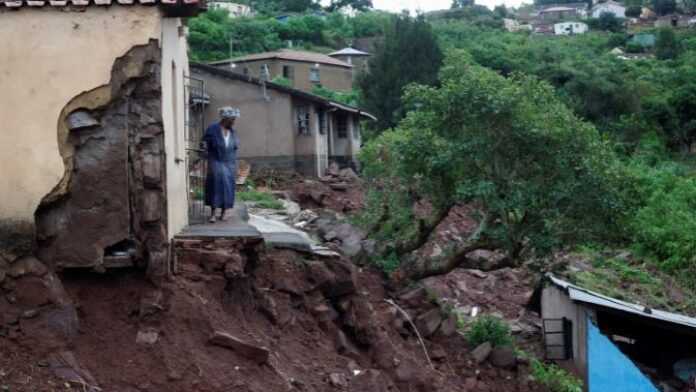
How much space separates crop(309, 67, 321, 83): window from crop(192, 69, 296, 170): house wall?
863 inches

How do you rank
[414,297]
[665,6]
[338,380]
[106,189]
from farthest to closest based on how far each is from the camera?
1. [665,6]
2. [414,297]
3. [338,380]
4. [106,189]

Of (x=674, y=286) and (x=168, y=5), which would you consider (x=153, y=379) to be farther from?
(x=674, y=286)

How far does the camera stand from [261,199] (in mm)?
22781

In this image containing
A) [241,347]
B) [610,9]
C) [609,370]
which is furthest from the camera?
[610,9]

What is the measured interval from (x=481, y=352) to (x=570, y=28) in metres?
74.7

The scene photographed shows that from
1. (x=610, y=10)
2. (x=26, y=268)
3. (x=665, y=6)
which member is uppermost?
(x=610, y=10)

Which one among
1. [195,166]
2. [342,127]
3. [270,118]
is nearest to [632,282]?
[270,118]

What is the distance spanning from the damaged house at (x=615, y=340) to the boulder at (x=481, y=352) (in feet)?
6.60

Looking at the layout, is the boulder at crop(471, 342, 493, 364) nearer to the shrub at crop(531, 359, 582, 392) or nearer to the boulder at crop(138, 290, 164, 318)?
the shrub at crop(531, 359, 582, 392)

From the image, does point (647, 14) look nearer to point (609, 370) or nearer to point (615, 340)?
point (615, 340)

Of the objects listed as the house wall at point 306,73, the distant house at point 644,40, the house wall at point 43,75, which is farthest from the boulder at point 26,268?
the distant house at point 644,40

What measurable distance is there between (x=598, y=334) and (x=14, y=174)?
11561mm

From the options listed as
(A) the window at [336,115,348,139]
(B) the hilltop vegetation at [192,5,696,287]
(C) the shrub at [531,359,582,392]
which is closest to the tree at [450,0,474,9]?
(A) the window at [336,115,348,139]

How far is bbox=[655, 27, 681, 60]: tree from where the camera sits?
2516 inches
